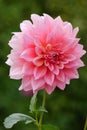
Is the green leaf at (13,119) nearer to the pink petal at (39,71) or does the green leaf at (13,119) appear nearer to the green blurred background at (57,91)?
the pink petal at (39,71)

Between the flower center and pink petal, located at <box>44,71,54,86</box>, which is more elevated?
the flower center

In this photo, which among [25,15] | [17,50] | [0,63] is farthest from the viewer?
[25,15]

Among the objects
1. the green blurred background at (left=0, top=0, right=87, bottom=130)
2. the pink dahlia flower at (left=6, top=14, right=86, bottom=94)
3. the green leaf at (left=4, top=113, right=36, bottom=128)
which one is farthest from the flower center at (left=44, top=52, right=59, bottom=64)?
the green blurred background at (left=0, top=0, right=87, bottom=130)

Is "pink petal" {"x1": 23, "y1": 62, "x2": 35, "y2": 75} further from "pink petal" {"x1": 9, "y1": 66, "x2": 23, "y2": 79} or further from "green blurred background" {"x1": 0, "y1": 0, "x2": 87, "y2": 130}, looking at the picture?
"green blurred background" {"x1": 0, "y1": 0, "x2": 87, "y2": 130}

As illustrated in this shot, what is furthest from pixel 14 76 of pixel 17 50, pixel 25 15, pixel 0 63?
pixel 25 15

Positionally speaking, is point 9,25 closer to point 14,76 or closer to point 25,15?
point 25,15
